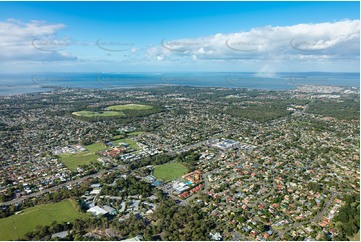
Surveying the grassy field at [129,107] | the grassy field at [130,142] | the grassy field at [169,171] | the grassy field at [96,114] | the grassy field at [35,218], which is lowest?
the grassy field at [35,218]

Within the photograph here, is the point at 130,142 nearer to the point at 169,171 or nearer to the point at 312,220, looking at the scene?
the point at 169,171

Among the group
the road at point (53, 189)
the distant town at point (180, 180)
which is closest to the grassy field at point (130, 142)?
the distant town at point (180, 180)

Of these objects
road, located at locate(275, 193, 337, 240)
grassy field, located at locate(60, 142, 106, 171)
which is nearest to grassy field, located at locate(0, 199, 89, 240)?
grassy field, located at locate(60, 142, 106, 171)

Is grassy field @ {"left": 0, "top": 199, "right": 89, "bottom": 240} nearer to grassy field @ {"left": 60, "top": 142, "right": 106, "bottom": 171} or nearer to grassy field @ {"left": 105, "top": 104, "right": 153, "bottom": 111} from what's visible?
grassy field @ {"left": 60, "top": 142, "right": 106, "bottom": 171}

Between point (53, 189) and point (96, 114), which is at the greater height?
point (96, 114)

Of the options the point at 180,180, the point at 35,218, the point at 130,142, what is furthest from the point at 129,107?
the point at 35,218

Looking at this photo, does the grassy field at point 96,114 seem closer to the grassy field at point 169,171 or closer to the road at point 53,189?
the road at point 53,189
